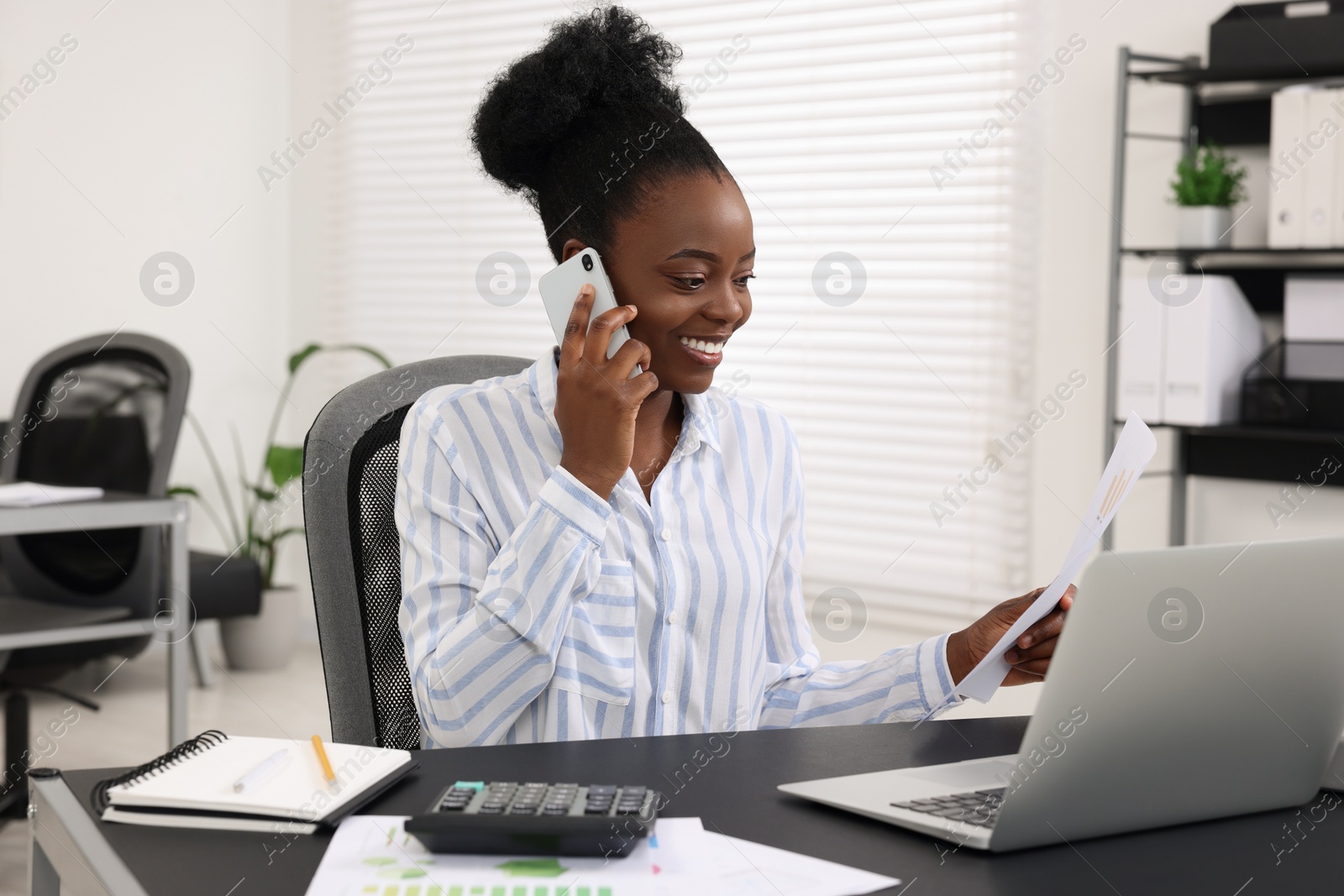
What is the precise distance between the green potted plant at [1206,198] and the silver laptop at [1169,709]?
6.30ft

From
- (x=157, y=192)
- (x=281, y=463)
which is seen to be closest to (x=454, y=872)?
(x=281, y=463)

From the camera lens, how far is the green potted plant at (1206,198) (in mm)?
2605

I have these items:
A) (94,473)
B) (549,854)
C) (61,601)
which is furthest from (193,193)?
(549,854)

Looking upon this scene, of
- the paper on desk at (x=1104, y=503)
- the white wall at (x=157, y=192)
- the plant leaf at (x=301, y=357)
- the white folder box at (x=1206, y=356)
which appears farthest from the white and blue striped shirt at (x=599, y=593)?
the white wall at (x=157, y=192)

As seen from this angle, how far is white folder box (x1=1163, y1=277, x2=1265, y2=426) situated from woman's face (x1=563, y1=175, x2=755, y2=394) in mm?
1586

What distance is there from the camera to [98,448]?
307 cm

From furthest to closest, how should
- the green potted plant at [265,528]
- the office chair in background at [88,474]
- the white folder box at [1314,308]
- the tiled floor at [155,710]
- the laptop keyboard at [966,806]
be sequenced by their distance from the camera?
the green potted plant at [265,528]
the tiled floor at [155,710]
the office chair in background at [88,474]
the white folder box at [1314,308]
the laptop keyboard at [966,806]

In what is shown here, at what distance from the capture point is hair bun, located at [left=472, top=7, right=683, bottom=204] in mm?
1296

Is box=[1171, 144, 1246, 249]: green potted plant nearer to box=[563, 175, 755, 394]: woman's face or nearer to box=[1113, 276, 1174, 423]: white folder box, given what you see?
box=[1113, 276, 1174, 423]: white folder box

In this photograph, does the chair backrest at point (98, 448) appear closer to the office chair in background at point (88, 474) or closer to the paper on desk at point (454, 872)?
the office chair in background at point (88, 474)

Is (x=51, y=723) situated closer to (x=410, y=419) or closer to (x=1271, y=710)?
(x=410, y=419)

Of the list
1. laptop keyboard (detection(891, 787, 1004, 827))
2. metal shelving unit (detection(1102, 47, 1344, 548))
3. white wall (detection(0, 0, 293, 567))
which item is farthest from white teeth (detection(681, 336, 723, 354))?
white wall (detection(0, 0, 293, 567))

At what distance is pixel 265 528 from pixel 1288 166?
10.8ft

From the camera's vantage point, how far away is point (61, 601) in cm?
292
